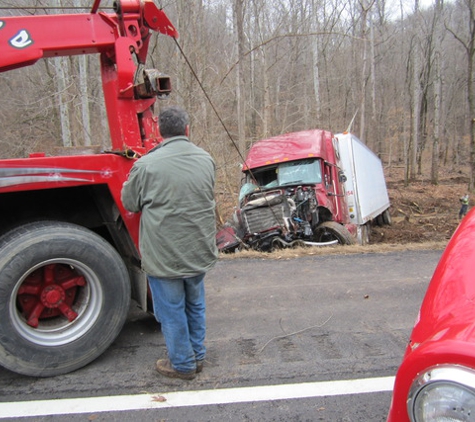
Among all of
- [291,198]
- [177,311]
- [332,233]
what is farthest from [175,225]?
[332,233]

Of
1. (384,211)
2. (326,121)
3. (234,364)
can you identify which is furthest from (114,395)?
(326,121)

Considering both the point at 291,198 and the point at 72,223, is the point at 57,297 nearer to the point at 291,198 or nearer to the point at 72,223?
the point at 72,223

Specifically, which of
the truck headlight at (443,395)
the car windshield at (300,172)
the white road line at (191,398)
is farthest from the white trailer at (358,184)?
the truck headlight at (443,395)

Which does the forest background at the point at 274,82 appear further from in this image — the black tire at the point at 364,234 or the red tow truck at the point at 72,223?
the black tire at the point at 364,234

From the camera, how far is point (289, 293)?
4.55 meters

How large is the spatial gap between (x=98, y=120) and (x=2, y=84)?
4.52 meters

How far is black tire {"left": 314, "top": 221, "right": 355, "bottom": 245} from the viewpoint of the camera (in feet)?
26.6

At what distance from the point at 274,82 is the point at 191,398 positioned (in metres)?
25.6

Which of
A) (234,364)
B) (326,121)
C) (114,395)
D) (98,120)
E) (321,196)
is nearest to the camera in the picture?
(114,395)

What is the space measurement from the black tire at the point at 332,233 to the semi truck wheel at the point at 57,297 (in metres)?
5.83

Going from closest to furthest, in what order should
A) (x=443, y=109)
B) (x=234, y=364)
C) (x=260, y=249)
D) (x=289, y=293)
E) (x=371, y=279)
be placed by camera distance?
(x=234, y=364) < (x=289, y=293) < (x=371, y=279) < (x=260, y=249) < (x=443, y=109)

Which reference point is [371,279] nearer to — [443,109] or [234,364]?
[234,364]

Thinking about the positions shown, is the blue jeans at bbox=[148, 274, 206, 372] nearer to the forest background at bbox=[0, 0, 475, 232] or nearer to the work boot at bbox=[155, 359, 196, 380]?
the work boot at bbox=[155, 359, 196, 380]

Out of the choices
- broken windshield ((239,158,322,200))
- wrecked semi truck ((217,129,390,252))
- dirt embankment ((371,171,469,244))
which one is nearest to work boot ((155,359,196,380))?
wrecked semi truck ((217,129,390,252))
